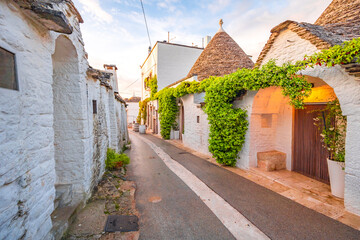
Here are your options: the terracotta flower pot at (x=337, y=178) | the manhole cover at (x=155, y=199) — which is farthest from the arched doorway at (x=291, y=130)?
the manhole cover at (x=155, y=199)

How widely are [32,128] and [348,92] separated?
5.48 m

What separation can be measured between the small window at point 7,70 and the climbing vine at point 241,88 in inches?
199

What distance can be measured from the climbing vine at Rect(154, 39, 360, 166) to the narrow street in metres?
1.31

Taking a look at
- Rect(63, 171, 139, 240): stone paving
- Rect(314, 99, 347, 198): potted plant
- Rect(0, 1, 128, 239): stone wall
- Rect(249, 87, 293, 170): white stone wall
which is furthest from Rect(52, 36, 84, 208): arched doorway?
Rect(314, 99, 347, 198): potted plant

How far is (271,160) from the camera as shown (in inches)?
237

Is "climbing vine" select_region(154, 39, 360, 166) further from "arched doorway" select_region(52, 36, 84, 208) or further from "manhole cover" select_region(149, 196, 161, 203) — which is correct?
"arched doorway" select_region(52, 36, 84, 208)

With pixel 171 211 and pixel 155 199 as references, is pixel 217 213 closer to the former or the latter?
pixel 171 211

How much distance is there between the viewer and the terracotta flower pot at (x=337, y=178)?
4121 millimetres

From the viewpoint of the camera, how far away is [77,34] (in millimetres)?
3492

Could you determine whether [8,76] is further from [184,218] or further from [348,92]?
[348,92]

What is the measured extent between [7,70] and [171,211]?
11.8 feet

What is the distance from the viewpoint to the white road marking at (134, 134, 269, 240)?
10.2ft

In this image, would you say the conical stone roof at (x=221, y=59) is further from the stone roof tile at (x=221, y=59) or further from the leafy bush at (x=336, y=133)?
the leafy bush at (x=336, y=133)

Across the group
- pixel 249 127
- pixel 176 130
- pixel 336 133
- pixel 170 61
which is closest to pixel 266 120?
Result: pixel 249 127
